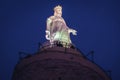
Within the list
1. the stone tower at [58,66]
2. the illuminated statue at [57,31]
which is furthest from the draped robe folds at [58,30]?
the stone tower at [58,66]

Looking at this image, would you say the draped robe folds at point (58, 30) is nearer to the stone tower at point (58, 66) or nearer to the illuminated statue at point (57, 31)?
the illuminated statue at point (57, 31)

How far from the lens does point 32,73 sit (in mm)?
23578

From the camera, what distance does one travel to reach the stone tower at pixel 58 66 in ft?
75.2

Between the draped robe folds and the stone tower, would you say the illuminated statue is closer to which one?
the draped robe folds

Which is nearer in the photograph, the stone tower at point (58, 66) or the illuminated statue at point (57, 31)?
the stone tower at point (58, 66)

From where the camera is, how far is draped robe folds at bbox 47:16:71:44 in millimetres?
26172

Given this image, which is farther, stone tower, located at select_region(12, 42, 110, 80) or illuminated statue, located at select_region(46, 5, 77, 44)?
illuminated statue, located at select_region(46, 5, 77, 44)

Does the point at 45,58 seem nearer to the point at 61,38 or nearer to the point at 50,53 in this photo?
the point at 50,53

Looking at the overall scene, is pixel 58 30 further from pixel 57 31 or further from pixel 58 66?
pixel 58 66

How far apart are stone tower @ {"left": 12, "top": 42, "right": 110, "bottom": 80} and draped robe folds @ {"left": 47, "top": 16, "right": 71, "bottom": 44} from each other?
219 cm

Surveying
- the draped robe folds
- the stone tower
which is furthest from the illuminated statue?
the stone tower

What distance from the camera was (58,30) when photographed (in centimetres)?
2692

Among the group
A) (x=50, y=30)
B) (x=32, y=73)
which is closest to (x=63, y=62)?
(x=32, y=73)

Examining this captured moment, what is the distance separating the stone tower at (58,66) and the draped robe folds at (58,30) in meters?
2.19
